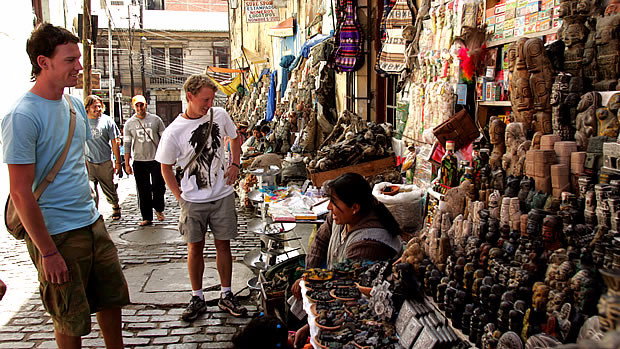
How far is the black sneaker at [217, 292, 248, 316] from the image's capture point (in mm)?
4316

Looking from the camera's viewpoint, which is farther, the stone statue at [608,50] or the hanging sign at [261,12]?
the hanging sign at [261,12]

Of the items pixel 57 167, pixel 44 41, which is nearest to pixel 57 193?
pixel 57 167

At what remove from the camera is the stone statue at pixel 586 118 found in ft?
7.20

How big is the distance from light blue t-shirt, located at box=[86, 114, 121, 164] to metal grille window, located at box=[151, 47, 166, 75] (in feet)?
102

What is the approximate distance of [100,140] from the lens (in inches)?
282

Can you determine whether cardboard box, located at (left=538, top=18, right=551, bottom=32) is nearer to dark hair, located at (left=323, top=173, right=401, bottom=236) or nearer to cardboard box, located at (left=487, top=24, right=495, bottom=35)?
cardboard box, located at (left=487, top=24, right=495, bottom=35)

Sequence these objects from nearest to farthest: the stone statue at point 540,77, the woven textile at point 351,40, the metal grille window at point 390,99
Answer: the stone statue at point 540,77
the metal grille window at point 390,99
the woven textile at point 351,40

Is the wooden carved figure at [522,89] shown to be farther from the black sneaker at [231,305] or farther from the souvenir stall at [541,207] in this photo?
the black sneaker at [231,305]

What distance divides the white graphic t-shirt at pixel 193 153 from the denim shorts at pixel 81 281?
1.19m

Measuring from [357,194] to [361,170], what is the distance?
2.11 m

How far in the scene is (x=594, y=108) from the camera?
2201 millimetres

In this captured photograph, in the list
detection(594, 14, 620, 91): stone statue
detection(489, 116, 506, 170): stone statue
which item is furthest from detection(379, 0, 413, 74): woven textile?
detection(594, 14, 620, 91): stone statue

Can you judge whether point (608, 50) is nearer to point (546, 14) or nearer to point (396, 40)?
point (546, 14)

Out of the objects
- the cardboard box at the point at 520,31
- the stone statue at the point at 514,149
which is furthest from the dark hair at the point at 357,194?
the cardboard box at the point at 520,31
